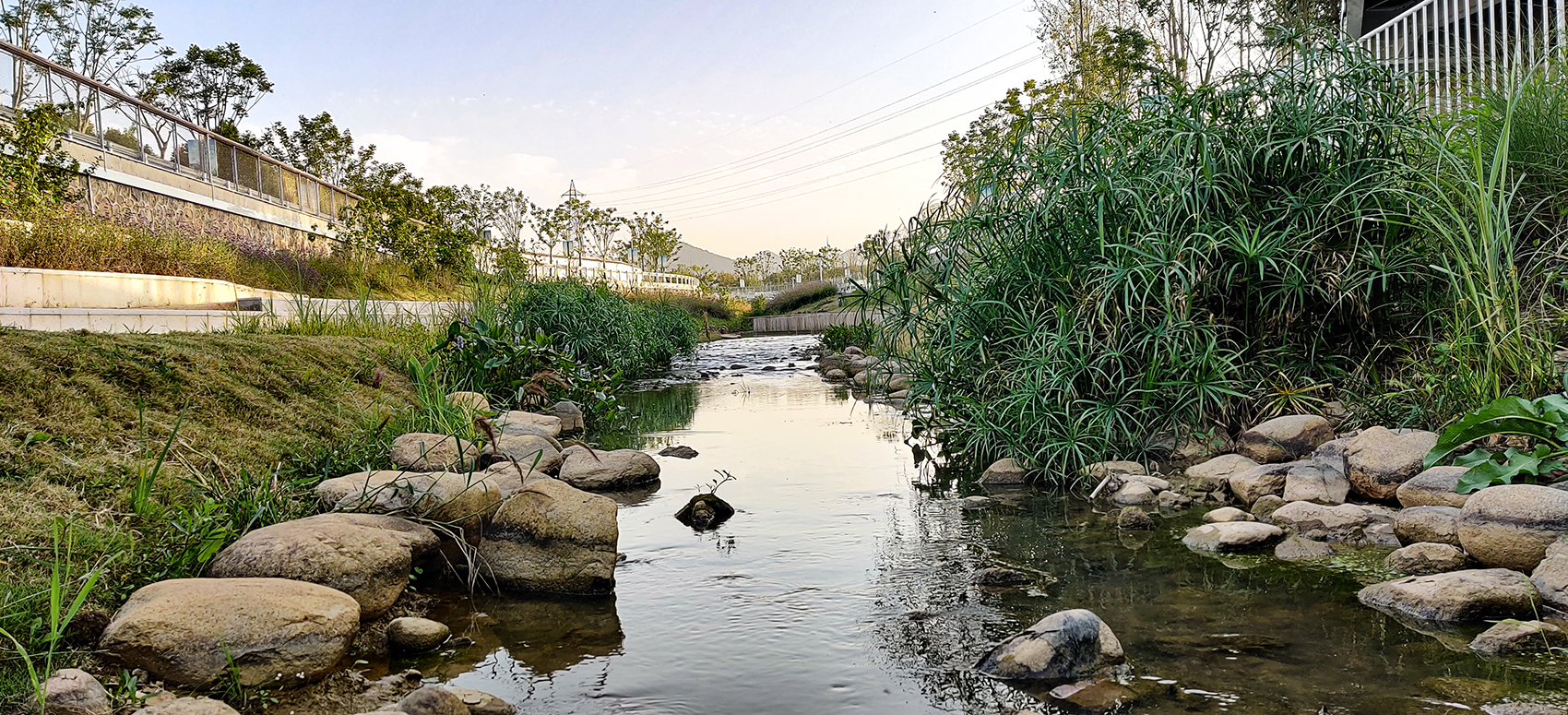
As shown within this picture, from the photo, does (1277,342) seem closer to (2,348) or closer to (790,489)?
(790,489)

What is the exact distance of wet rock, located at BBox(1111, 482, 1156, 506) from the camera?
436 cm

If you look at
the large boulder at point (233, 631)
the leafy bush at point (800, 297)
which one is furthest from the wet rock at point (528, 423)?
the leafy bush at point (800, 297)

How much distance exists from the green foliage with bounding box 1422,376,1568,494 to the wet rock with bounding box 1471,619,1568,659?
102cm

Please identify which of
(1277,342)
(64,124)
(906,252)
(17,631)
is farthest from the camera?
(64,124)

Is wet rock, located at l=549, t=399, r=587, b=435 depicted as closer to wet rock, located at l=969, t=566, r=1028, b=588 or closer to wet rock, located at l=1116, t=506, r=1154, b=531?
wet rock, located at l=1116, t=506, r=1154, b=531

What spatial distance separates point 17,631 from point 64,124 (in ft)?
54.9

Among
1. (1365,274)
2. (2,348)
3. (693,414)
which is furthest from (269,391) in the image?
(1365,274)

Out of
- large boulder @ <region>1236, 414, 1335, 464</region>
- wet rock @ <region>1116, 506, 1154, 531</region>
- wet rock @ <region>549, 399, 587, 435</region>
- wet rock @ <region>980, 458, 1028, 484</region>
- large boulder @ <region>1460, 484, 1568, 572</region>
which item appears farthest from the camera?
wet rock @ <region>549, 399, 587, 435</region>

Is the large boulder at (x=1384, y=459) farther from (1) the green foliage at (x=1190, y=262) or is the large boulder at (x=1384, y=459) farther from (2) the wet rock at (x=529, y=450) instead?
(2) the wet rock at (x=529, y=450)

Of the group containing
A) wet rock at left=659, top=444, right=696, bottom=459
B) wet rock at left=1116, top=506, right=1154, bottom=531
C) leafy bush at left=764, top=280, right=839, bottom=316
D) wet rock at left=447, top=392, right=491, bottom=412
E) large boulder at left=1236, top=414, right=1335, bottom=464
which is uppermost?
leafy bush at left=764, top=280, right=839, bottom=316

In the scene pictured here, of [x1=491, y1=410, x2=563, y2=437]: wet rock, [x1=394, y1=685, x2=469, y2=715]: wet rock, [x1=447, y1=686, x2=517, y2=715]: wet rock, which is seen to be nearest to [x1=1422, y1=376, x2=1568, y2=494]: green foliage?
[x1=447, y1=686, x2=517, y2=715]: wet rock

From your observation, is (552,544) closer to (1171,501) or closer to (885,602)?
(885,602)

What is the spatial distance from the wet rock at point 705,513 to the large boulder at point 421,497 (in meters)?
0.93

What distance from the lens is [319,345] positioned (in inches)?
256
